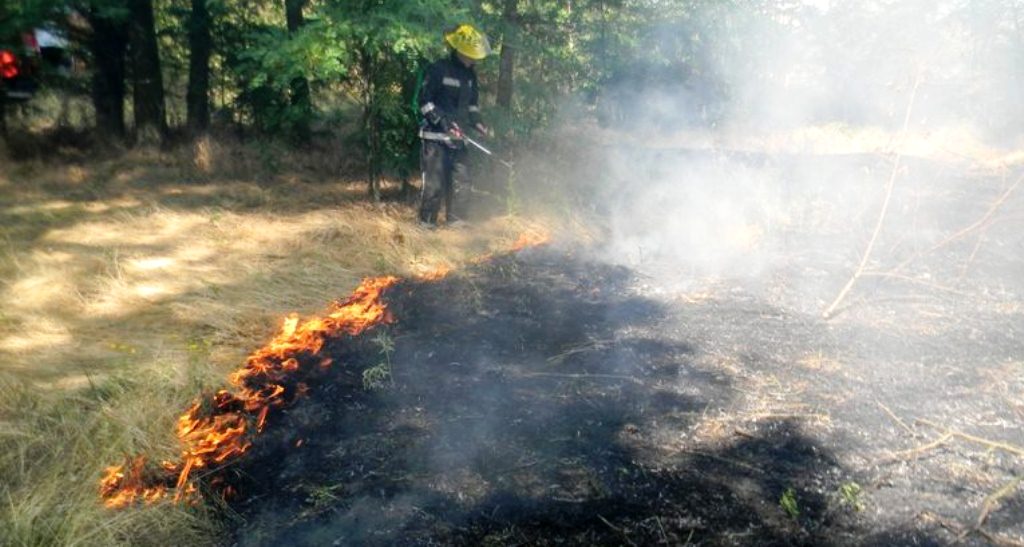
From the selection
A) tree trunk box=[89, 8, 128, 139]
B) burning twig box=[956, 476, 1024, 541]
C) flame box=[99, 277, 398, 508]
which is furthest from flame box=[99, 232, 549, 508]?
tree trunk box=[89, 8, 128, 139]

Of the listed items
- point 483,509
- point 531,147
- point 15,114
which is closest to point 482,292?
point 483,509

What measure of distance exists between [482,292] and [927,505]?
11.9 feet

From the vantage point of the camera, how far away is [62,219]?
6.72 meters

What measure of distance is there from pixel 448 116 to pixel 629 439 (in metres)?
4.84

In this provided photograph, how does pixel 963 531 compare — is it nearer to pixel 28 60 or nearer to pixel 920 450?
pixel 920 450

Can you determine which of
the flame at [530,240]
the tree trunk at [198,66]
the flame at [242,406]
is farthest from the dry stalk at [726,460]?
the tree trunk at [198,66]

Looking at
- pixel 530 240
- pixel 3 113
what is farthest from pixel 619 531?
pixel 3 113

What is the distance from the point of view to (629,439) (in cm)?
363

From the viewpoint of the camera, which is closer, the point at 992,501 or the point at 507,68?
the point at 992,501

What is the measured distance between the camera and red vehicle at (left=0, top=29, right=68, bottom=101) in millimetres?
8375

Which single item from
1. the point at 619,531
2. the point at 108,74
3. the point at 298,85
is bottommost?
the point at 619,531

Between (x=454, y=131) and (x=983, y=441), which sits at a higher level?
(x=454, y=131)

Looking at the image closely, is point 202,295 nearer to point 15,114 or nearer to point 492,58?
point 492,58

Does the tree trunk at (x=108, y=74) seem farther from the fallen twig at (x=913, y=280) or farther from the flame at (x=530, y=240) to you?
the fallen twig at (x=913, y=280)
